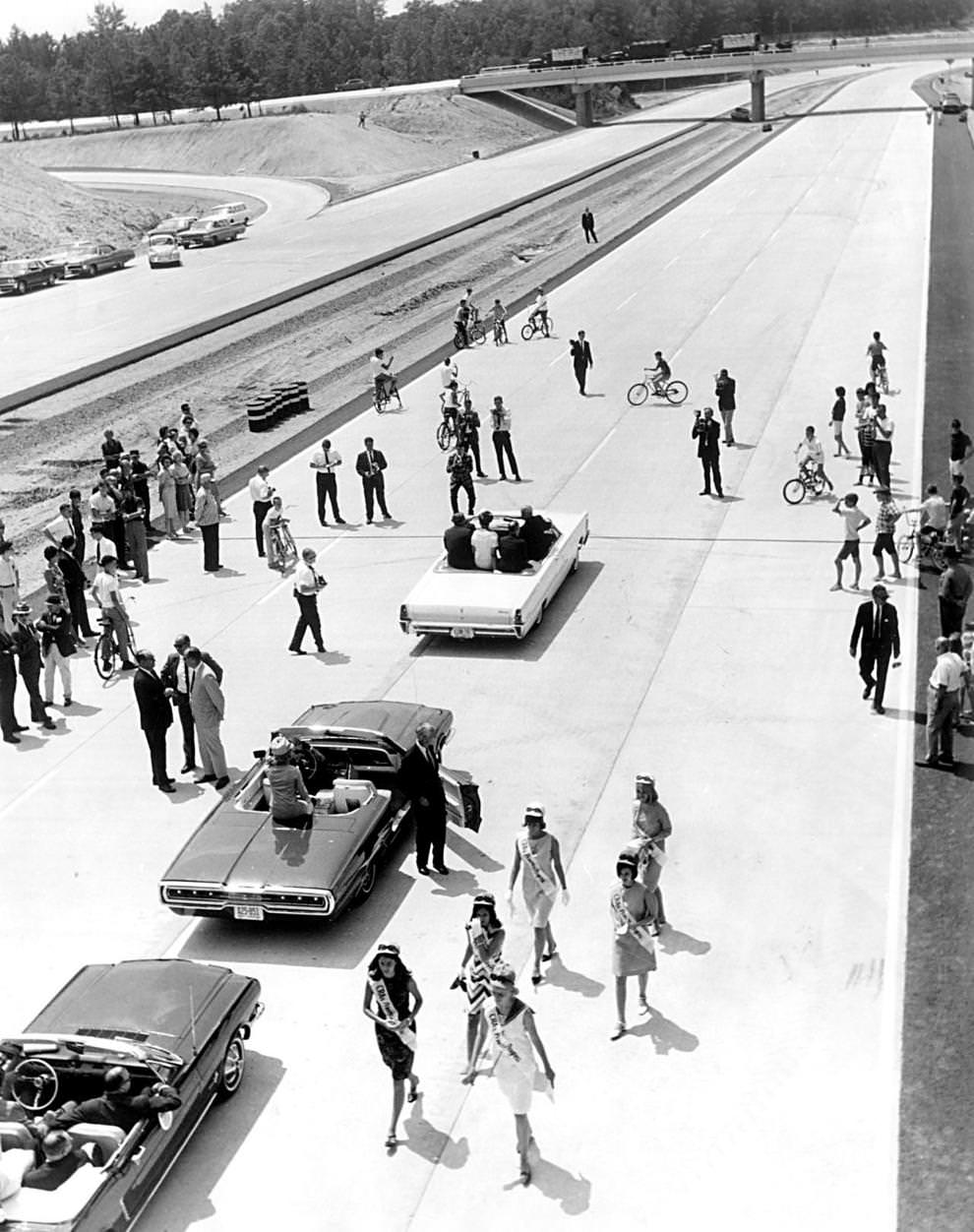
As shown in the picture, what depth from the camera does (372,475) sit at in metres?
25.1

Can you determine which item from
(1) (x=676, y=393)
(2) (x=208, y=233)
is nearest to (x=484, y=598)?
(1) (x=676, y=393)

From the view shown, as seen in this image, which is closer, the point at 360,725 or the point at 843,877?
the point at 843,877

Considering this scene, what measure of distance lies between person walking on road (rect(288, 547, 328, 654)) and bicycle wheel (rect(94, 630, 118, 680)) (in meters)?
2.23

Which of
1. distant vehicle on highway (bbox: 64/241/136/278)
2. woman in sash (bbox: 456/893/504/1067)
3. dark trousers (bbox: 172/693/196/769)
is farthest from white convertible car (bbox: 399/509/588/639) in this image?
distant vehicle on highway (bbox: 64/241/136/278)

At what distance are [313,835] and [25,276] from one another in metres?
50.7

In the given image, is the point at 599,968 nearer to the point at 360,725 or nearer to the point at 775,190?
the point at 360,725

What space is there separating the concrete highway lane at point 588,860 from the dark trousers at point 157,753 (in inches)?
9.7

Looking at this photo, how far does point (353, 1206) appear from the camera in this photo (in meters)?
9.79

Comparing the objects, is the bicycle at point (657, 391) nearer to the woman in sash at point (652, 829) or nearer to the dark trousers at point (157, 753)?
the dark trousers at point (157, 753)

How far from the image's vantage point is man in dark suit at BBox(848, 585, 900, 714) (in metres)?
16.6

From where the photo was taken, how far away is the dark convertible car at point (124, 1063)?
9016 millimetres

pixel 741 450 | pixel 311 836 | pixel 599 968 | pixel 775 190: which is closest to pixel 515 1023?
pixel 599 968

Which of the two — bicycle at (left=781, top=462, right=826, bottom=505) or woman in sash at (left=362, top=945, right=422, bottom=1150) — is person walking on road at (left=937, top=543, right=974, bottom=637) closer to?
bicycle at (left=781, top=462, right=826, bottom=505)

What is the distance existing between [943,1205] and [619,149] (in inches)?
3679
